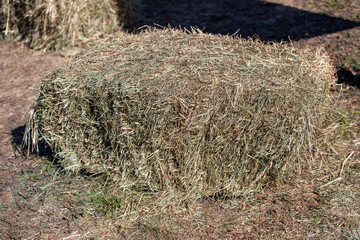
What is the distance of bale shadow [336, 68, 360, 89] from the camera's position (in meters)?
5.16

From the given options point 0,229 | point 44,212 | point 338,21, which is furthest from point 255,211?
point 338,21

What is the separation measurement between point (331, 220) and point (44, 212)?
7.84 ft

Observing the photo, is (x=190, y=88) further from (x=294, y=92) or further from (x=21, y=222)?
(x=21, y=222)

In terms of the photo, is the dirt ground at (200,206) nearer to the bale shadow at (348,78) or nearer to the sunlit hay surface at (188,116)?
the bale shadow at (348,78)

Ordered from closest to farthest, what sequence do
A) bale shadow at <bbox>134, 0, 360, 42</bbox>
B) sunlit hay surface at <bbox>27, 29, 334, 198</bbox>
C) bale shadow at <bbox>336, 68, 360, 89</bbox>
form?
sunlit hay surface at <bbox>27, 29, 334, 198</bbox>, bale shadow at <bbox>336, 68, 360, 89</bbox>, bale shadow at <bbox>134, 0, 360, 42</bbox>

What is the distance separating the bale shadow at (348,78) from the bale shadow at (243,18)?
1.15m

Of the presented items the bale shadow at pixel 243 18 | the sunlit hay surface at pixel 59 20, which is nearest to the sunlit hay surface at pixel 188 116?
the bale shadow at pixel 243 18

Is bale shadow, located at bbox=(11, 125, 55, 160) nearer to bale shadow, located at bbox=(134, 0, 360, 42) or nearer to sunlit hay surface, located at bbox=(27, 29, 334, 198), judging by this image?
sunlit hay surface, located at bbox=(27, 29, 334, 198)

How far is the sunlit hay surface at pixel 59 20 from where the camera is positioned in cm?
661

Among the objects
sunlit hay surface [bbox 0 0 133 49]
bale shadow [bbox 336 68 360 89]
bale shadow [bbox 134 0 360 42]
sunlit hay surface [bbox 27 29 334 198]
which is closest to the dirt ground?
bale shadow [bbox 336 68 360 89]

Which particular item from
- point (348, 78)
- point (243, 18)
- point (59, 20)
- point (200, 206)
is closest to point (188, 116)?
point (200, 206)

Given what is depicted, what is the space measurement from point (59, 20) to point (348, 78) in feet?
14.8

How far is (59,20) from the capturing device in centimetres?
667

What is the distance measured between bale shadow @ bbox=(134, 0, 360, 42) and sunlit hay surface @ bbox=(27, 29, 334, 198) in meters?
2.73
